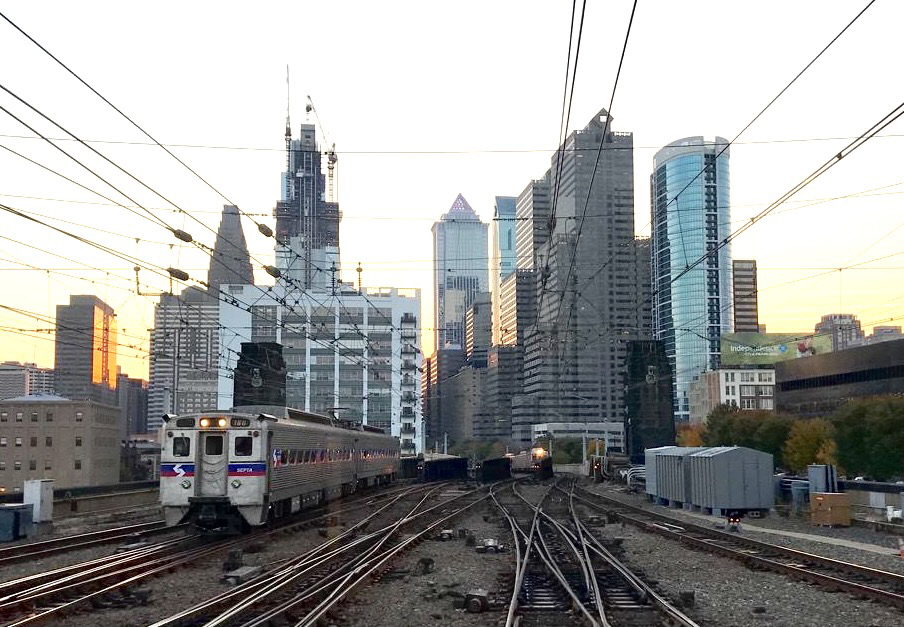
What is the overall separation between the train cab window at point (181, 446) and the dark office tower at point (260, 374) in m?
72.9

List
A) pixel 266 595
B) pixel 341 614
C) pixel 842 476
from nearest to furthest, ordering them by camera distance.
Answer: pixel 341 614 → pixel 266 595 → pixel 842 476

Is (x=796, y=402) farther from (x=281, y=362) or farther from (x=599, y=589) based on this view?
(x=599, y=589)

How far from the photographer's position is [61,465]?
114 metres

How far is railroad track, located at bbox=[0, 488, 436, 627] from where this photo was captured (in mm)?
13297

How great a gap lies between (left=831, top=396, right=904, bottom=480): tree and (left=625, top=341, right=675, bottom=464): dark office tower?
184 ft

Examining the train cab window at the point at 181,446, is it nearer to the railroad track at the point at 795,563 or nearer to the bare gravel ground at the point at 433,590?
the bare gravel ground at the point at 433,590

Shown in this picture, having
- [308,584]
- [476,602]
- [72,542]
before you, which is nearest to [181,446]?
[72,542]

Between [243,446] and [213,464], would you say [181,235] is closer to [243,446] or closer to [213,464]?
[243,446]

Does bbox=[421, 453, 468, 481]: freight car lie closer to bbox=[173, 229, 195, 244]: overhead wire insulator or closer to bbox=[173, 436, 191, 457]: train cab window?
bbox=[173, 436, 191, 457]: train cab window

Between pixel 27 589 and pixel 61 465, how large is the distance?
359ft

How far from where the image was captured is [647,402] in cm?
11450

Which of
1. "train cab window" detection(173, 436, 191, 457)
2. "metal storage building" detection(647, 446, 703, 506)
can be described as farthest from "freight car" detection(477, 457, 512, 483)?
"train cab window" detection(173, 436, 191, 457)

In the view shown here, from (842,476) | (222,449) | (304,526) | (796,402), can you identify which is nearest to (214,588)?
(222,449)

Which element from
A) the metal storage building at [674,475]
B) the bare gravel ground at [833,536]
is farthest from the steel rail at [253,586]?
the metal storage building at [674,475]
